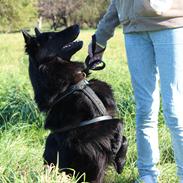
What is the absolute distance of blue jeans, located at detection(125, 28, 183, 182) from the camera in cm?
298

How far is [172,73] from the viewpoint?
2992mm

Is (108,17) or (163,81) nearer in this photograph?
(163,81)

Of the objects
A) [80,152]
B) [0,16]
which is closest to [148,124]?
[80,152]

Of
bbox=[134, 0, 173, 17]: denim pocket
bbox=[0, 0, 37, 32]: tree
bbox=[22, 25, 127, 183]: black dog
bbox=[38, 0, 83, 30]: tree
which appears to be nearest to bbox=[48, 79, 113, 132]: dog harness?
bbox=[22, 25, 127, 183]: black dog

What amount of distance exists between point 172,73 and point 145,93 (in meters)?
0.38

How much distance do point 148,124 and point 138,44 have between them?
2.21 feet

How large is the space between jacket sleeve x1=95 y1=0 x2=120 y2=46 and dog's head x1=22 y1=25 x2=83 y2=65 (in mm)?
229

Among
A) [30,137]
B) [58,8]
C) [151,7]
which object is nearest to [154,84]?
[151,7]

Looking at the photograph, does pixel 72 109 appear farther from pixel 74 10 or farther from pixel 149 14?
pixel 74 10

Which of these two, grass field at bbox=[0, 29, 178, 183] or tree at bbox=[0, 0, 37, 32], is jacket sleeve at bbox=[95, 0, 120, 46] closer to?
grass field at bbox=[0, 29, 178, 183]

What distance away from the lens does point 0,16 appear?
32906 mm

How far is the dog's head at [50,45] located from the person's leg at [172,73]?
0.81m

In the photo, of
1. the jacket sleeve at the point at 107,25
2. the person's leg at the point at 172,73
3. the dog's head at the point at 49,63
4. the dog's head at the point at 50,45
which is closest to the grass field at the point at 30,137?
the dog's head at the point at 49,63

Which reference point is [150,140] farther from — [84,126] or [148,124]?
[84,126]
